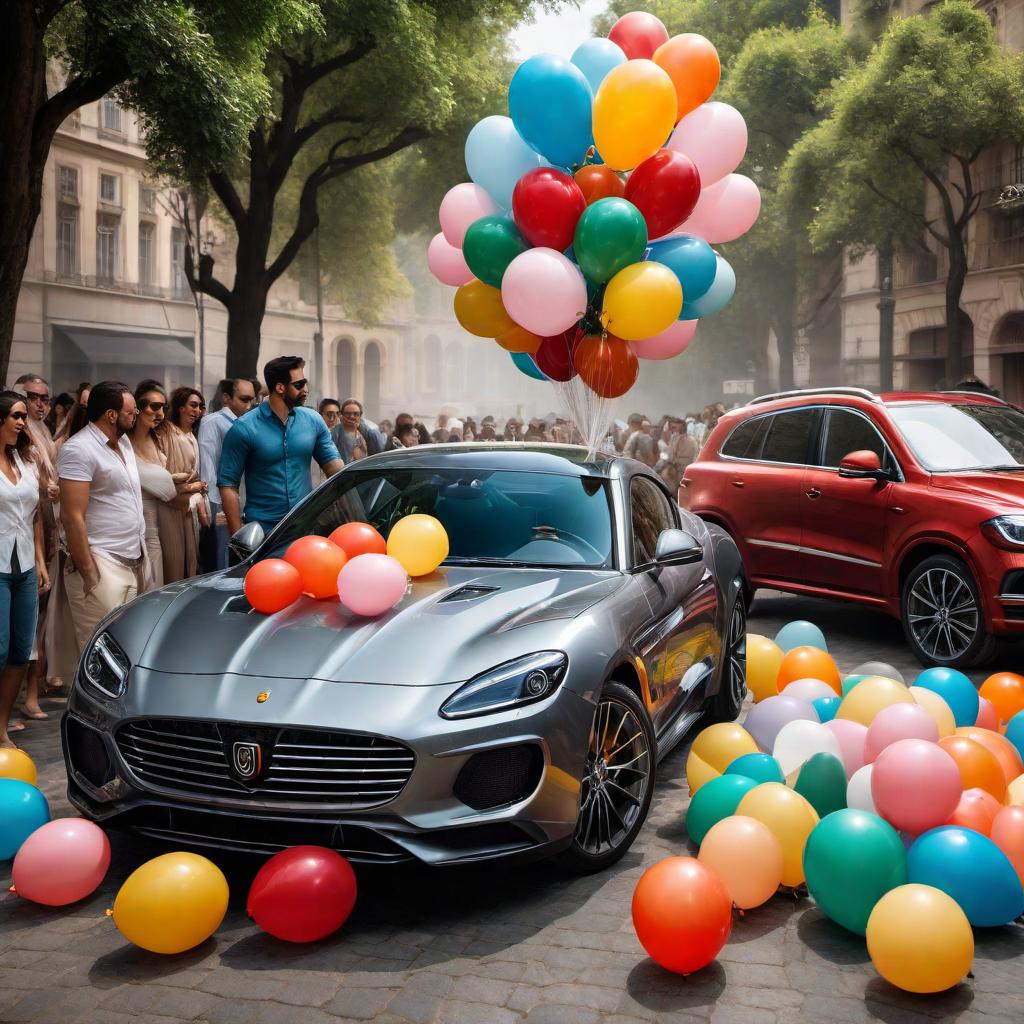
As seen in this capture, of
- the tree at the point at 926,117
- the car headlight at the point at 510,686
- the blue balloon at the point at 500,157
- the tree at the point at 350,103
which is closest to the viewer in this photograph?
the car headlight at the point at 510,686

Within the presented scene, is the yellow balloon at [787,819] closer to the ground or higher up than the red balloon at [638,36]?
closer to the ground

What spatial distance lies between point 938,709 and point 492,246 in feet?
11.5

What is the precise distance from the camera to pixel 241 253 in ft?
68.7

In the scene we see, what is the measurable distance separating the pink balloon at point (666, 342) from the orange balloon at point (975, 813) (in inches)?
153

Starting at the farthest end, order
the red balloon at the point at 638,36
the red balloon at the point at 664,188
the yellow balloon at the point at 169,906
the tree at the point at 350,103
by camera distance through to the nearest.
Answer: the tree at the point at 350,103 → the red balloon at the point at 638,36 → the red balloon at the point at 664,188 → the yellow balloon at the point at 169,906

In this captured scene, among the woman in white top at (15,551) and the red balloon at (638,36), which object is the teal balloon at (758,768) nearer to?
the woman in white top at (15,551)

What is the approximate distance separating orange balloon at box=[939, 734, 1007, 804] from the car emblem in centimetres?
250

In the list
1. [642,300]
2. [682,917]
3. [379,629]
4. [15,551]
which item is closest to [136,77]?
[642,300]

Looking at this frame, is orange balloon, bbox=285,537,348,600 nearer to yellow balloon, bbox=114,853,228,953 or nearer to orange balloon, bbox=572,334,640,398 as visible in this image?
yellow balloon, bbox=114,853,228,953

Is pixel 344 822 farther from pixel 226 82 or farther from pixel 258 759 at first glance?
pixel 226 82

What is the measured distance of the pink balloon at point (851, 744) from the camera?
194 inches

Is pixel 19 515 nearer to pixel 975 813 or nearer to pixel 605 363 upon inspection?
pixel 605 363

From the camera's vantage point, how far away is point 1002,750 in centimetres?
495

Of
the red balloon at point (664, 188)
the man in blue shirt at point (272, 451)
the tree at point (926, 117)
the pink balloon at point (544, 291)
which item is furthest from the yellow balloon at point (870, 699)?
the tree at point (926, 117)
